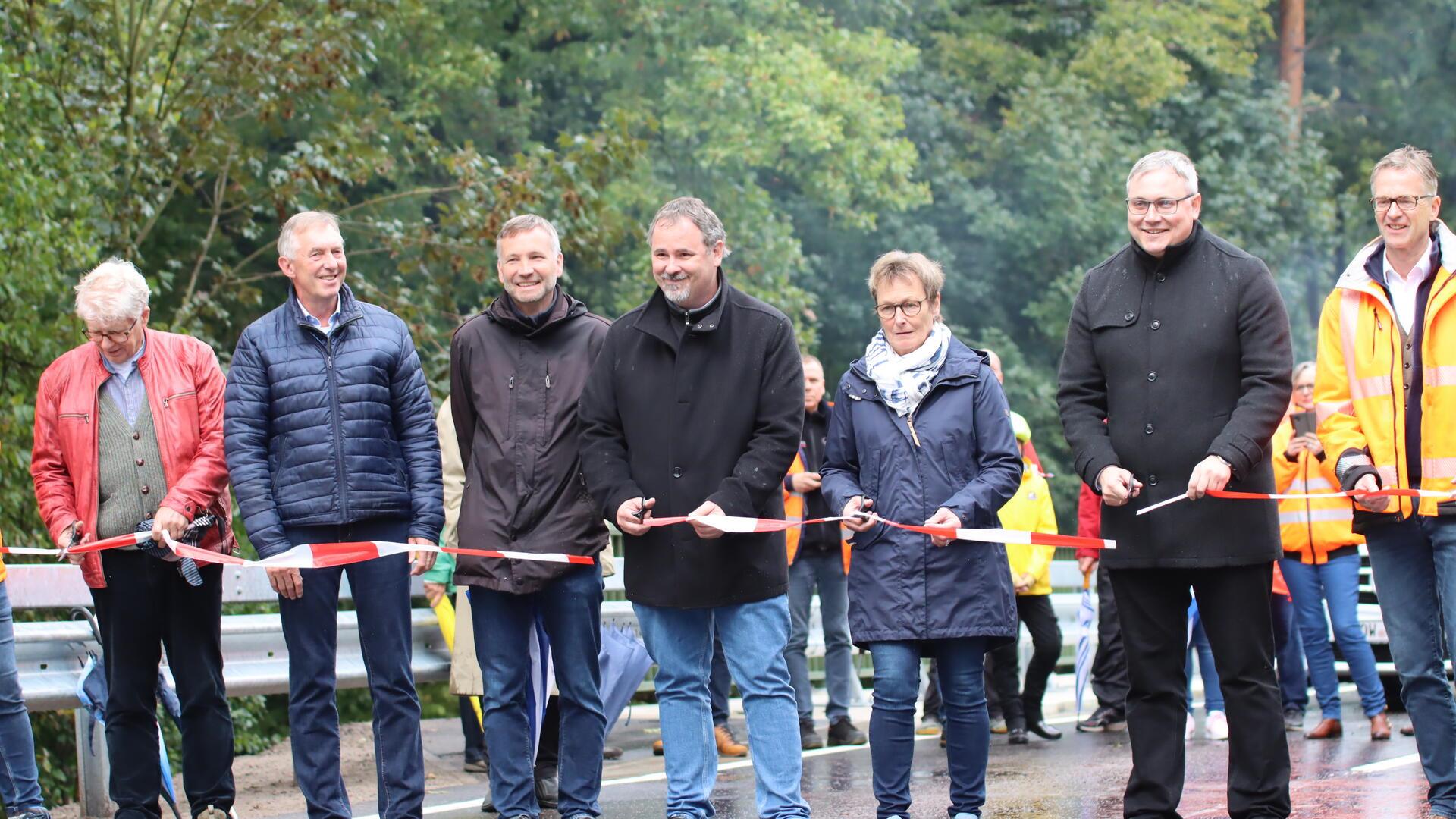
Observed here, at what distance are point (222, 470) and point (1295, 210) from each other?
26541 millimetres

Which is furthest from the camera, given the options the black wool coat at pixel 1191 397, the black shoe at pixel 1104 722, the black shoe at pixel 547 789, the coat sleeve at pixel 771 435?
the black shoe at pixel 1104 722

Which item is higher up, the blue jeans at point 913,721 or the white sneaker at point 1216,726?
the blue jeans at point 913,721

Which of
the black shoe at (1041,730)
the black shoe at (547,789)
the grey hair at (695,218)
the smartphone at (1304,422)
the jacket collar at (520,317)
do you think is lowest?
the black shoe at (1041,730)

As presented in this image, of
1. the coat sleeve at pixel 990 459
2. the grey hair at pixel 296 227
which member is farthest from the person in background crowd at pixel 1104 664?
the grey hair at pixel 296 227

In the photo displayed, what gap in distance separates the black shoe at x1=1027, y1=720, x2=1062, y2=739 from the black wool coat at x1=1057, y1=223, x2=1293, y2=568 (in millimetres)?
4552

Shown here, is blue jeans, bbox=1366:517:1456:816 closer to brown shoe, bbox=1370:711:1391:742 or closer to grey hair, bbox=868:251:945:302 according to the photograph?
grey hair, bbox=868:251:945:302

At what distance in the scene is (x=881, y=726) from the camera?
20.2 feet

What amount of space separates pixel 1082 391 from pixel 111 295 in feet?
11.5

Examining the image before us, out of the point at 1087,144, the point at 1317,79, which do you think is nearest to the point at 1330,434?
the point at 1087,144

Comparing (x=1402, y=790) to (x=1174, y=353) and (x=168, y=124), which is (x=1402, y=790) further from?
(x=168, y=124)

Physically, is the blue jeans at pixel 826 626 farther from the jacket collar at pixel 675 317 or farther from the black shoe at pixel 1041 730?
the jacket collar at pixel 675 317

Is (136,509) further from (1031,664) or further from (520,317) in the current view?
(1031,664)

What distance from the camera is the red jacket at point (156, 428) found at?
6496mm

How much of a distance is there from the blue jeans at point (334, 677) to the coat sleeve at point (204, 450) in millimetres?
386
